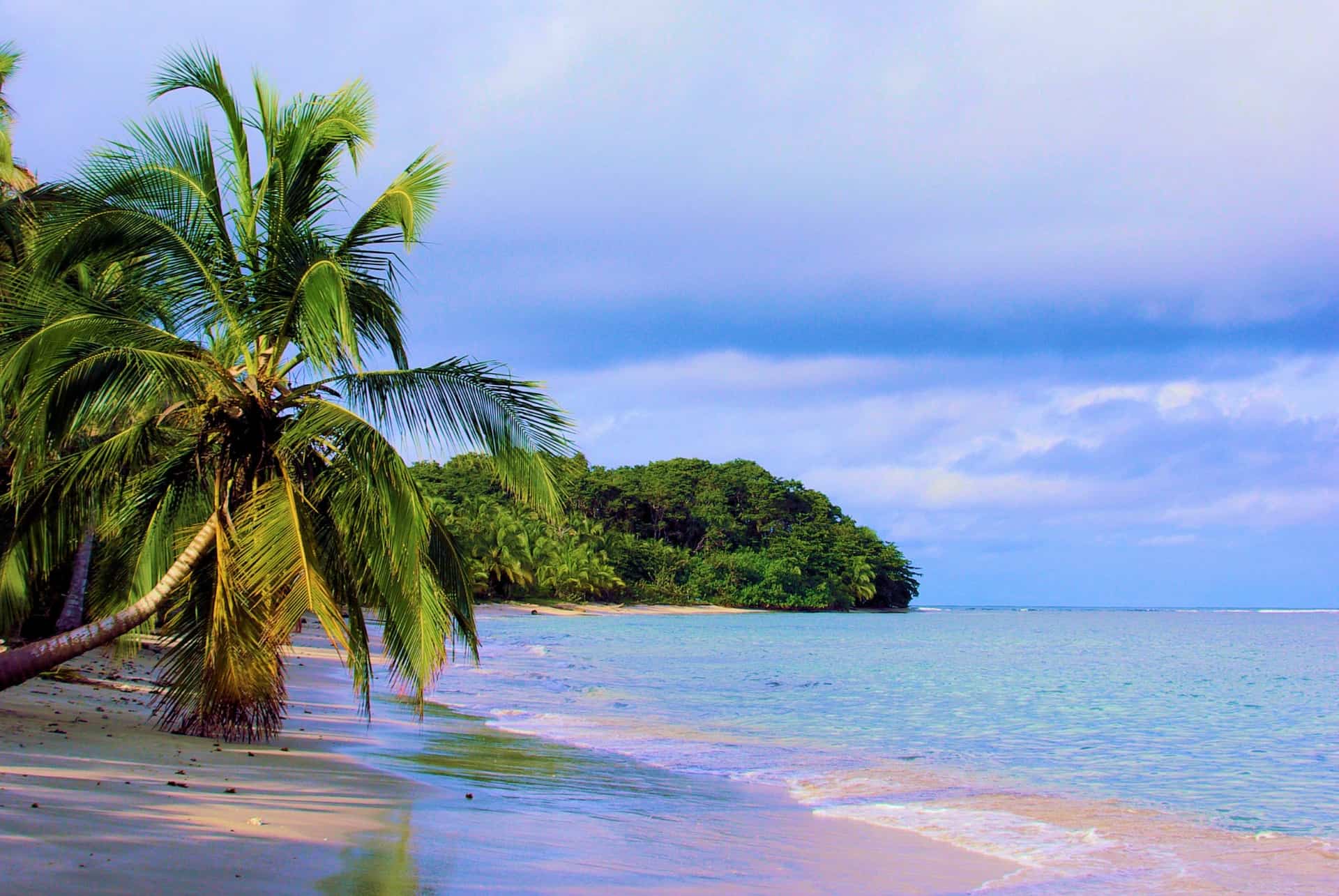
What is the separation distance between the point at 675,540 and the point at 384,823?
251ft

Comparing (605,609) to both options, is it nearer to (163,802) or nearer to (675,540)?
(675,540)

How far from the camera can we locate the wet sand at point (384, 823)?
4.82m

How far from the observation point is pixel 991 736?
14898mm

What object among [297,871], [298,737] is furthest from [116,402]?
[297,871]

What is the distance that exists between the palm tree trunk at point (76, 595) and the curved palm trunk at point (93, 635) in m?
7.25

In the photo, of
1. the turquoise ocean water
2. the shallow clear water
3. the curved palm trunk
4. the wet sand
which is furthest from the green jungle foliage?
the curved palm trunk

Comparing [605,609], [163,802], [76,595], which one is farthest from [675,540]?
[163,802]

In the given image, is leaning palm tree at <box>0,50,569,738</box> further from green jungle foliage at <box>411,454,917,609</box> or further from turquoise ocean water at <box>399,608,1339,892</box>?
green jungle foliage at <box>411,454,917,609</box>

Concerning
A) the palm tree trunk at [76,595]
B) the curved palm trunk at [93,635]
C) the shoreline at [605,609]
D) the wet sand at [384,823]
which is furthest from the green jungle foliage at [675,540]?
the curved palm trunk at [93,635]

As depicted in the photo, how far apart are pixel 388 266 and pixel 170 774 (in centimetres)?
435

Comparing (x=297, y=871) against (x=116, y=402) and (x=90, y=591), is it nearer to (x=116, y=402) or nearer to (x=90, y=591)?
(x=116, y=402)

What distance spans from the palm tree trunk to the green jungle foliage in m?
45.1

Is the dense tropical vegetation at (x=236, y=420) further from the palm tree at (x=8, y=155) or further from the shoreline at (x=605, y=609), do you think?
the shoreline at (x=605, y=609)

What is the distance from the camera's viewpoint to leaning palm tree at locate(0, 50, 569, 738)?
7.60 meters
